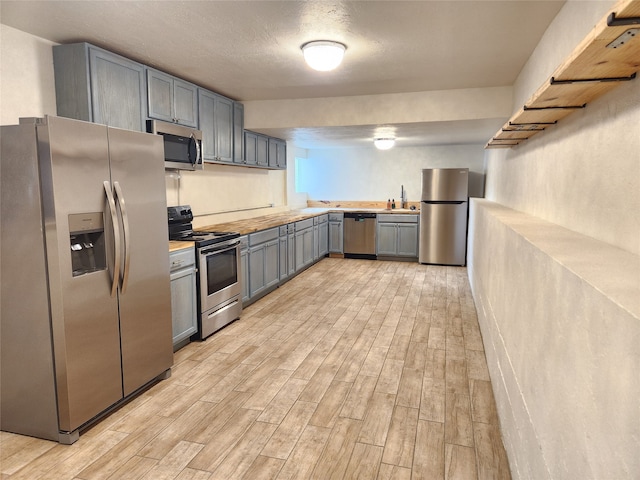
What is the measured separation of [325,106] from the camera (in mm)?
4918

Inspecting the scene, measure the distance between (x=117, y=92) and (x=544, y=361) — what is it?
10.8ft

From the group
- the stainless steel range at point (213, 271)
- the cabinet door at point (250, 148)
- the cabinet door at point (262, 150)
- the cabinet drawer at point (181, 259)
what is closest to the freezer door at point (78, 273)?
the cabinet drawer at point (181, 259)

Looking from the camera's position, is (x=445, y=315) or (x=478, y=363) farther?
(x=445, y=315)

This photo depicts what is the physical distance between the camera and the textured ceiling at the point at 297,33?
95.9 inches

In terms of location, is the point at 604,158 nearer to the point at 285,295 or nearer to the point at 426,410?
the point at 426,410

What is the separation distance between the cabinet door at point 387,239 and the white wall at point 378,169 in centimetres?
102

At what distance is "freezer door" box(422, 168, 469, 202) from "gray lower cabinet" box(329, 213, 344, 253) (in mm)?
1625

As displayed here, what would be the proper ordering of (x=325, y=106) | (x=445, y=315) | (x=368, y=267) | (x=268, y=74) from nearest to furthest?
(x=268, y=74)
(x=445, y=315)
(x=325, y=106)
(x=368, y=267)

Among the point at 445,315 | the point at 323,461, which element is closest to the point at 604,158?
the point at 323,461

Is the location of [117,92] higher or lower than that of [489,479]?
higher

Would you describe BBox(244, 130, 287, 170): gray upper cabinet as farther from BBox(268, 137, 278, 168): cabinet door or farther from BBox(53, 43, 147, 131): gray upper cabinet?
BBox(53, 43, 147, 131): gray upper cabinet

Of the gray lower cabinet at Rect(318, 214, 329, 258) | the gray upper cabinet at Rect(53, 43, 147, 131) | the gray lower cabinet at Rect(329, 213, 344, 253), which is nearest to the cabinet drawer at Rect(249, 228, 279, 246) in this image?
the gray upper cabinet at Rect(53, 43, 147, 131)

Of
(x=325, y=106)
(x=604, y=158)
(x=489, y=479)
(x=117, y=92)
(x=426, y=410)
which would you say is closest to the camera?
(x=604, y=158)

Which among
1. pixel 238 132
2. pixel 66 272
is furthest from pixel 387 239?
pixel 66 272
